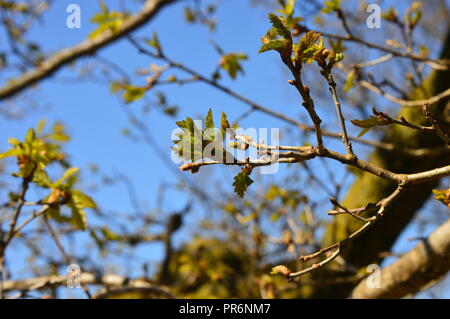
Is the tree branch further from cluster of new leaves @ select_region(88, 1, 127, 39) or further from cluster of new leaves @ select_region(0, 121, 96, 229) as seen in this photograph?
cluster of new leaves @ select_region(0, 121, 96, 229)

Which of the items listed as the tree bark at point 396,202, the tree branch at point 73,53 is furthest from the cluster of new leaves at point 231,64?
the tree branch at point 73,53

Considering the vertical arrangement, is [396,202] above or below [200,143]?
above

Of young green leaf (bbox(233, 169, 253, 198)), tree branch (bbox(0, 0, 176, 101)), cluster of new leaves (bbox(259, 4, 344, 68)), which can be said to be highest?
tree branch (bbox(0, 0, 176, 101))

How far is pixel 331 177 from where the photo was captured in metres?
2.66

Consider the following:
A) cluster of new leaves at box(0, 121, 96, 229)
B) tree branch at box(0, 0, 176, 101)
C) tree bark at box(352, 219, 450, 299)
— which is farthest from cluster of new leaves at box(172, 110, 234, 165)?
tree branch at box(0, 0, 176, 101)

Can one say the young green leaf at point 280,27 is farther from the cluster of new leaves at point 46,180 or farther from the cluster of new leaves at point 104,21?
the cluster of new leaves at point 104,21

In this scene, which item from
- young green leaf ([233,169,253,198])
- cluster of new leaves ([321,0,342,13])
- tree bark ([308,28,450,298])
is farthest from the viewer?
tree bark ([308,28,450,298])

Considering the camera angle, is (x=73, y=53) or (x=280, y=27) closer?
(x=280, y=27)

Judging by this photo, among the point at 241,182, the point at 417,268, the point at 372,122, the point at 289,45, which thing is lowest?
the point at 417,268

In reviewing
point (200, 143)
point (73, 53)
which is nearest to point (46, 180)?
point (200, 143)

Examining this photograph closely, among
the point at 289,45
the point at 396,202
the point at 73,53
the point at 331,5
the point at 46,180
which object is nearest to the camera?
the point at 289,45

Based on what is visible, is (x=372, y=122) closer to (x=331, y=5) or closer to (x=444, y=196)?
(x=444, y=196)
